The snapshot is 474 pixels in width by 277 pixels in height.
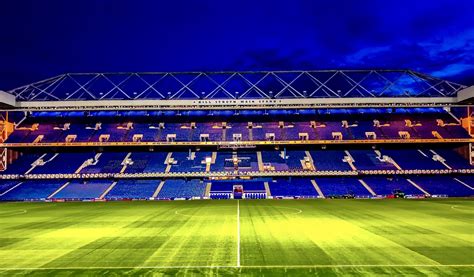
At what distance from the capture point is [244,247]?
54.4 ft

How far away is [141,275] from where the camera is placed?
12.0 meters

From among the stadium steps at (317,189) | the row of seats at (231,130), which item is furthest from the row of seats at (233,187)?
the row of seats at (231,130)

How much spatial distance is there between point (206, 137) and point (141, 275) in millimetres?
57686

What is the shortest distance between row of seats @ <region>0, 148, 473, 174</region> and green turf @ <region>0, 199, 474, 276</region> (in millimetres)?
37798

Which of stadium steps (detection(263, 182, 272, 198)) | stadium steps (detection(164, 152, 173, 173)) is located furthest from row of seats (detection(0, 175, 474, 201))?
stadium steps (detection(164, 152, 173, 173))

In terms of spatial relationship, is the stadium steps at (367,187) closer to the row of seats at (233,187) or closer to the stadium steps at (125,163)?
the row of seats at (233,187)

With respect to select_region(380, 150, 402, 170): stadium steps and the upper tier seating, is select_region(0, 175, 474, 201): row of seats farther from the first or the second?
the upper tier seating

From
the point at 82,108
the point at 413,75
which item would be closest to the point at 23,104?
the point at 82,108

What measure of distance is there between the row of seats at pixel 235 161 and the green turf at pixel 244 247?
3780cm

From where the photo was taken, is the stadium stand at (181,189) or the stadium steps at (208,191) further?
the stadium steps at (208,191)

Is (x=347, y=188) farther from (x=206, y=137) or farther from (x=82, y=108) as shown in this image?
(x=82, y=108)

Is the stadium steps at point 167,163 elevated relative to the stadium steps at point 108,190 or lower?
elevated

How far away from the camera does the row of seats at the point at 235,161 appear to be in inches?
2505

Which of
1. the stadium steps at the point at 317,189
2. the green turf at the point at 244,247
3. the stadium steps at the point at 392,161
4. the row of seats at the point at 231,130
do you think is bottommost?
the stadium steps at the point at 317,189
